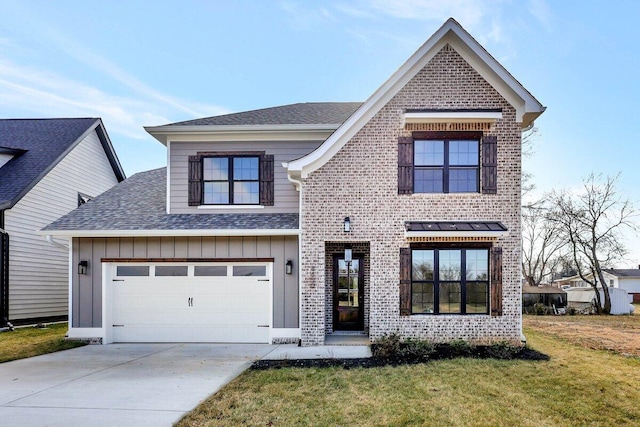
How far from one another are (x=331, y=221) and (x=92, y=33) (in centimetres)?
1081

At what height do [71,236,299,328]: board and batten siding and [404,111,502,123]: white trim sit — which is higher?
[404,111,502,123]: white trim

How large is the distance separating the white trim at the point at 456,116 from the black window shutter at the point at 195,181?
5724 mm

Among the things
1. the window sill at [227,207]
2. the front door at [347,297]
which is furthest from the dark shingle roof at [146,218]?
the front door at [347,297]

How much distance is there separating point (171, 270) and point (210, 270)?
1046mm

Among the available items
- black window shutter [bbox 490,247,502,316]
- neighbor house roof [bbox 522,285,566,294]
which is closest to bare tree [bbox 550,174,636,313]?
neighbor house roof [bbox 522,285,566,294]

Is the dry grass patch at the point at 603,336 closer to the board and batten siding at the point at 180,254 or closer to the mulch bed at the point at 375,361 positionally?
the mulch bed at the point at 375,361

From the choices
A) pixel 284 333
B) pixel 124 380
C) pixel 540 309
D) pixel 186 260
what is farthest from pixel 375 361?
pixel 540 309

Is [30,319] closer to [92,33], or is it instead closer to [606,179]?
[92,33]

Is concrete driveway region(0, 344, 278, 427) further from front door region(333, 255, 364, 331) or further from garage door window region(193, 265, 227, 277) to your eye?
front door region(333, 255, 364, 331)

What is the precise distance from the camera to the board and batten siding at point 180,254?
10492 mm

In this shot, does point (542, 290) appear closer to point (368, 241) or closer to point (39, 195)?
point (368, 241)

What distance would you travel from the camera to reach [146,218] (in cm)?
1123

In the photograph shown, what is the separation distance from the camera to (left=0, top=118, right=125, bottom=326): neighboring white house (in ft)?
45.3

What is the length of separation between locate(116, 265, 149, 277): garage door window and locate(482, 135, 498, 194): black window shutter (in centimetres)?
878
